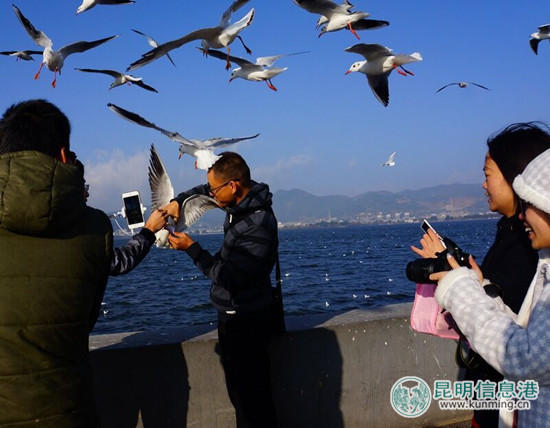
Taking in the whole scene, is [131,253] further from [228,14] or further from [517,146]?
[228,14]

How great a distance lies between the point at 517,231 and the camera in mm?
2373

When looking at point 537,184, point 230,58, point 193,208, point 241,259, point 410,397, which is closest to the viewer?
point 537,184

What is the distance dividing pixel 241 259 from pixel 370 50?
3.76 m

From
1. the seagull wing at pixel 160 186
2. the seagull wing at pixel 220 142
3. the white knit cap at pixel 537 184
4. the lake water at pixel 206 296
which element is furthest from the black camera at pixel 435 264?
the lake water at pixel 206 296

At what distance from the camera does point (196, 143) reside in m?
4.63

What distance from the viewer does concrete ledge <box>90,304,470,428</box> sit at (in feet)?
10.3

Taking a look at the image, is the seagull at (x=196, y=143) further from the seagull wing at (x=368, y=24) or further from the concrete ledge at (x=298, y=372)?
the seagull wing at (x=368, y=24)

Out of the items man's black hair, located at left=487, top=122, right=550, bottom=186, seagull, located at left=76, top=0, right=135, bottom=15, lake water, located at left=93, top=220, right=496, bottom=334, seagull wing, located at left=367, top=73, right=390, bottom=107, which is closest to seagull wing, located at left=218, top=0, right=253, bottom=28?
seagull, located at left=76, top=0, right=135, bottom=15

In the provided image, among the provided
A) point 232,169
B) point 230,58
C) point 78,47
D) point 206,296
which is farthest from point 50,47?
point 206,296

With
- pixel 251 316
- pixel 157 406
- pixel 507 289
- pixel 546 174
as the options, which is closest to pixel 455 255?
pixel 507 289

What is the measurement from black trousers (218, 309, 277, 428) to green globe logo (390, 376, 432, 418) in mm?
1197

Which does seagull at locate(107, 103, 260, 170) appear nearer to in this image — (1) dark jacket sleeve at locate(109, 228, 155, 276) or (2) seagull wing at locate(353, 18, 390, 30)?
(1) dark jacket sleeve at locate(109, 228, 155, 276)

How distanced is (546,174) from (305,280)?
25485 millimetres

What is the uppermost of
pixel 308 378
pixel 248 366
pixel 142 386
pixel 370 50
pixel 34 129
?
pixel 370 50
